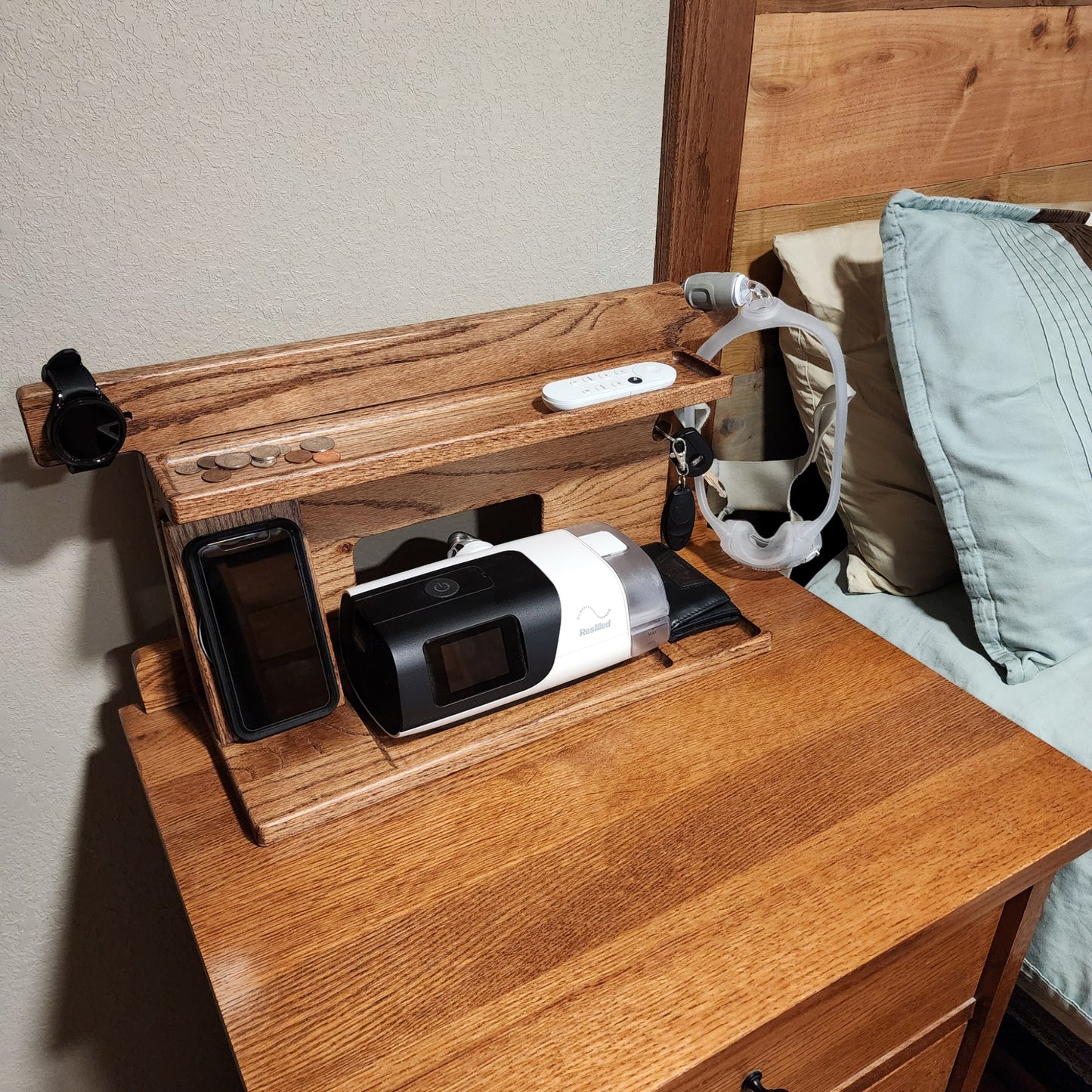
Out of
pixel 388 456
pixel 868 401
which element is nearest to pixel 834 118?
pixel 868 401

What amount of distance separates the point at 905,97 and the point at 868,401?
345 mm

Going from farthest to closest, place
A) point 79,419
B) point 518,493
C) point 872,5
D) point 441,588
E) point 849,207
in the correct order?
point 849,207, point 872,5, point 518,493, point 441,588, point 79,419

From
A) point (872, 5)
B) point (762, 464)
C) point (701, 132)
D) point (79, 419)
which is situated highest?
point (872, 5)

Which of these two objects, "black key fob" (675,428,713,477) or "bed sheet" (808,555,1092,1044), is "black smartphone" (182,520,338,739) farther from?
"bed sheet" (808,555,1092,1044)

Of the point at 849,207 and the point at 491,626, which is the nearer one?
the point at 491,626

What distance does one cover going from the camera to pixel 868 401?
1003 mm

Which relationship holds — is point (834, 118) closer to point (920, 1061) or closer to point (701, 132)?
point (701, 132)

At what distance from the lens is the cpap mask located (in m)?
0.81

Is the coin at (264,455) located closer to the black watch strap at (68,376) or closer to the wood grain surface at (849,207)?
the black watch strap at (68,376)

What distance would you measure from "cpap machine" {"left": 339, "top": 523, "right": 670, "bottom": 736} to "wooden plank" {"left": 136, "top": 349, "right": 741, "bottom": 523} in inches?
3.7

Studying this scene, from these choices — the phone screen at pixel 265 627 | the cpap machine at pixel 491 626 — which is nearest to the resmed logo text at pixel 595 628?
the cpap machine at pixel 491 626

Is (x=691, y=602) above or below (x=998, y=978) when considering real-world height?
above

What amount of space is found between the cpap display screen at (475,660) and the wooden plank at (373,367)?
0.21m

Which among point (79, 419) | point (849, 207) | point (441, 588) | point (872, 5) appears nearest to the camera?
point (79, 419)
